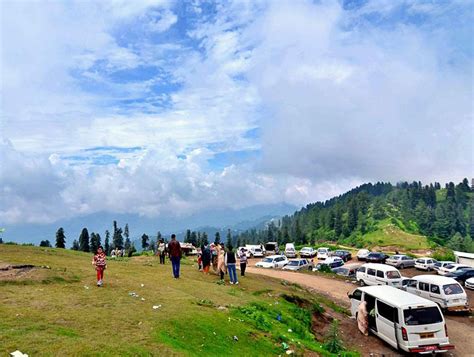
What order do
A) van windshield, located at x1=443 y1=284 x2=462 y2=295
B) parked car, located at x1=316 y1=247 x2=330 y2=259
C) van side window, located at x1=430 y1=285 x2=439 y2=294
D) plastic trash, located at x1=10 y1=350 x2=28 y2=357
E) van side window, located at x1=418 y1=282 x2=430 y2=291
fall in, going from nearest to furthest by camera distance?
plastic trash, located at x1=10 y1=350 x2=28 y2=357, van windshield, located at x1=443 y1=284 x2=462 y2=295, van side window, located at x1=430 y1=285 x2=439 y2=294, van side window, located at x1=418 y1=282 x2=430 y2=291, parked car, located at x1=316 y1=247 x2=330 y2=259

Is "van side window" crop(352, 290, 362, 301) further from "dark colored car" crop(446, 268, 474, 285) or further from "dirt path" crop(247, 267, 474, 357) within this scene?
"dark colored car" crop(446, 268, 474, 285)

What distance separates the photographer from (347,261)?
222 feet

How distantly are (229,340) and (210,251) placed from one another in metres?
15.5

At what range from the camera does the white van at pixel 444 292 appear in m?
26.7

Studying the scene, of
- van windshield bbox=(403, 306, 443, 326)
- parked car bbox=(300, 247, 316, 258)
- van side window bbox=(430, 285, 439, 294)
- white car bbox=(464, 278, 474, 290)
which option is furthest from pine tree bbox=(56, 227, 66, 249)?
van windshield bbox=(403, 306, 443, 326)

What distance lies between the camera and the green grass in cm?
10731

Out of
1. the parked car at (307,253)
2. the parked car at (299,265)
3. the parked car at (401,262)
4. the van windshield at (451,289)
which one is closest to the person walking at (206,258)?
the van windshield at (451,289)

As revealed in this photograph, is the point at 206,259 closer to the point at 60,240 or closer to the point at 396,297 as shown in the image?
the point at 396,297

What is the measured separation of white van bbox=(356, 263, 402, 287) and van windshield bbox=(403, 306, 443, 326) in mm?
16867

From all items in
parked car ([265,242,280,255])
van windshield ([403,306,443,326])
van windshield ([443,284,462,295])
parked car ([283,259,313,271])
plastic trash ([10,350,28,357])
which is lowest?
van windshield ([443,284,462,295])

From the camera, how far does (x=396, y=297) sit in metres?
18.6

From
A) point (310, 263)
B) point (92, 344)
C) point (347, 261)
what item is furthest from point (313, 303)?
point (347, 261)

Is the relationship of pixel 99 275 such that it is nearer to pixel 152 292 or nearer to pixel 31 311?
pixel 152 292

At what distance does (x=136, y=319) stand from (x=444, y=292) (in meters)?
22.2
